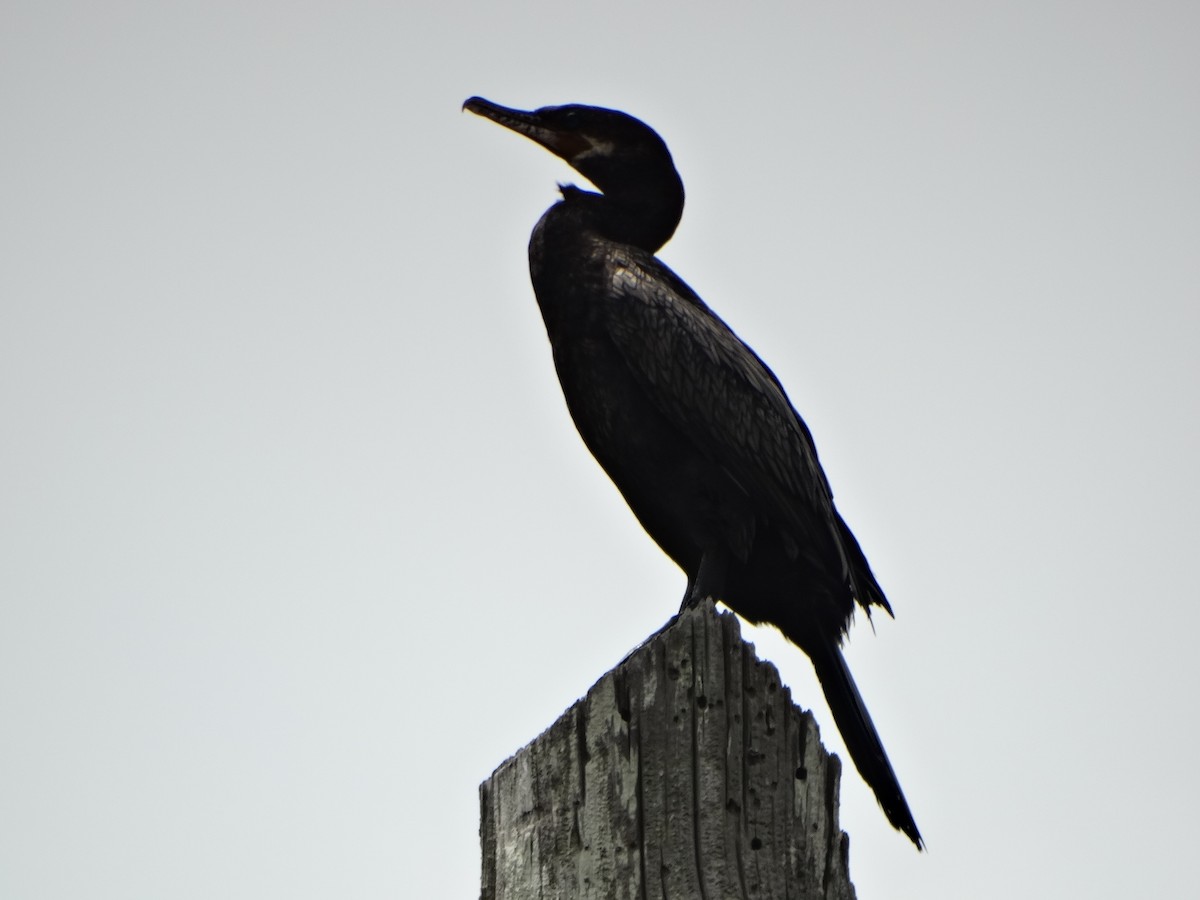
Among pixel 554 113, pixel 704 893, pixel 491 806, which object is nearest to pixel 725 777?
pixel 704 893

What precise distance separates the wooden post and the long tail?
3.36ft

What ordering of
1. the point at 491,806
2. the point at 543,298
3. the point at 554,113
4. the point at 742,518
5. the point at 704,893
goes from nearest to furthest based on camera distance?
→ 1. the point at 704,893
2. the point at 491,806
3. the point at 742,518
4. the point at 543,298
5. the point at 554,113

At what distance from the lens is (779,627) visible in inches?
170

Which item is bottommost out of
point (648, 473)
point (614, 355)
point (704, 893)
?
point (704, 893)

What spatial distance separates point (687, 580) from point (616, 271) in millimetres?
993

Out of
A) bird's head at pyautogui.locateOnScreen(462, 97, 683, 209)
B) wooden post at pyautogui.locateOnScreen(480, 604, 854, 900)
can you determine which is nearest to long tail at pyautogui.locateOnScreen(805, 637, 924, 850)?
wooden post at pyautogui.locateOnScreen(480, 604, 854, 900)

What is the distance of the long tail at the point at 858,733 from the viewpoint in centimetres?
337

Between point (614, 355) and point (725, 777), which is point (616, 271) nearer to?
point (614, 355)

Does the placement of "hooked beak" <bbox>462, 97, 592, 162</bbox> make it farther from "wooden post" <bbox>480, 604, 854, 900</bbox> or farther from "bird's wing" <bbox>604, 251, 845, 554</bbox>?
"wooden post" <bbox>480, 604, 854, 900</bbox>

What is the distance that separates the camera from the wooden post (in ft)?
7.36

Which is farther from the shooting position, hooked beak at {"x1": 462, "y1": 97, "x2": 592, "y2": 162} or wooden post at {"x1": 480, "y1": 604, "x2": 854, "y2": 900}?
hooked beak at {"x1": 462, "y1": 97, "x2": 592, "y2": 162}

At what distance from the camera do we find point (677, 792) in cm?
230

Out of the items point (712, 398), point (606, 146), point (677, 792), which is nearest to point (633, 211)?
point (606, 146)

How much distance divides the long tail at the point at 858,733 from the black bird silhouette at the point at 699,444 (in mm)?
11
